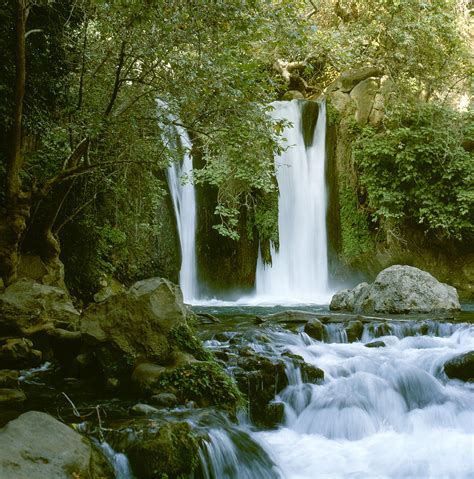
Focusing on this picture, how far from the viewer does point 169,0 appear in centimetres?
604

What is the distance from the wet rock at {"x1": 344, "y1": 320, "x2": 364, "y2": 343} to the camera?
7.64 meters

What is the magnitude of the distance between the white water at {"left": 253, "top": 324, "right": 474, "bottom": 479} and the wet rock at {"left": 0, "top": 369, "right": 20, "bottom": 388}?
2492 mm

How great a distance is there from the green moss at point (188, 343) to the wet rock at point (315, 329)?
2.28m

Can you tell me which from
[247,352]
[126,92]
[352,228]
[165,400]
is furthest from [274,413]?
[352,228]

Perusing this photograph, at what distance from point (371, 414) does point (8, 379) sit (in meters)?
3.79

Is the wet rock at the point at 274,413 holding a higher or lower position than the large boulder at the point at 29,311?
lower

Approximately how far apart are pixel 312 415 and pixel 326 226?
10995 mm

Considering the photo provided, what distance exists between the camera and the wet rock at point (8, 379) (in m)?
5.29

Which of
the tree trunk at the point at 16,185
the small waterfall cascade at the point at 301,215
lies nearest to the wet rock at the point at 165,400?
the tree trunk at the point at 16,185

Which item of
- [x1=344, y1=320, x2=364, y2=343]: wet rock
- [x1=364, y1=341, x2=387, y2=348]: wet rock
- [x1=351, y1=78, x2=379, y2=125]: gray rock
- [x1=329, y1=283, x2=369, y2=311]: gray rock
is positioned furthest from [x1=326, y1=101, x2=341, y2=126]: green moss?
[x1=364, y1=341, x2=387, y2=348]: wet rock

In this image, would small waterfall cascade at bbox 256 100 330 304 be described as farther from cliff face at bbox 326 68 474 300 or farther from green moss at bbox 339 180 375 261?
green moss at bbox 339 180 375 261

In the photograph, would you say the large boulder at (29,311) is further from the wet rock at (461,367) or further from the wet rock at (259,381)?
the wet rock at (461,367)

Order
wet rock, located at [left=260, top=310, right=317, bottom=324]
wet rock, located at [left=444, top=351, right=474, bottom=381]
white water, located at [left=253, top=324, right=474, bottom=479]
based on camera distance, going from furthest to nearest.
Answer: wet rock, located at [left=260, top=310, right=317, bottom=324]
wet rock, located at [left=444, top=351, right=474, bottom=381]
white water, located at [left=253, top=324, right=474, bottom=479]

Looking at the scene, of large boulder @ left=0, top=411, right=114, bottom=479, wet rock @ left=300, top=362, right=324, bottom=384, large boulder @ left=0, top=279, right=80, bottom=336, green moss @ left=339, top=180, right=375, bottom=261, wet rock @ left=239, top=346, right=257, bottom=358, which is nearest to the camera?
large boulder @ left=0, top=411, right=114, bottom=479
